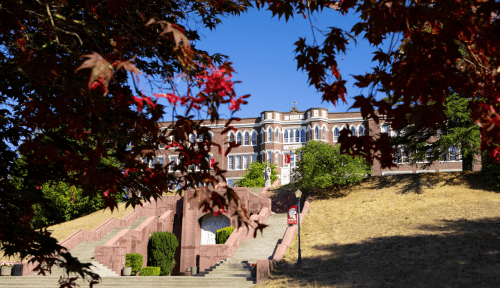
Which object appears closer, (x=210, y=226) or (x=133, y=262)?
(x=133, y=262)

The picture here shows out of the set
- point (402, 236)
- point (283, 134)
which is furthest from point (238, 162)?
point (402, 236)

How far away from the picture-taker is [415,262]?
15.3 meters

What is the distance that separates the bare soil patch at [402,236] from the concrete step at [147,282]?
165cm

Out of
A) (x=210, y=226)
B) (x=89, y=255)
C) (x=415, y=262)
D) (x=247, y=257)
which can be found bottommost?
(x=89, y=255)

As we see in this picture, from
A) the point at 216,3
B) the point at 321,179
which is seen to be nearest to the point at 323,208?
the point at 321,179

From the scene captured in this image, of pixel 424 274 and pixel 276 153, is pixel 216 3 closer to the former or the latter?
pixel 424 274

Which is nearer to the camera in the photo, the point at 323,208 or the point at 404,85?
the point at 404,85

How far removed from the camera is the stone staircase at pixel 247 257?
17.6 m

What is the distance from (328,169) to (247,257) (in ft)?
36.5

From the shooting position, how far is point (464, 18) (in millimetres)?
2863

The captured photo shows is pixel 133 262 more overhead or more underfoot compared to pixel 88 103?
more underfoot

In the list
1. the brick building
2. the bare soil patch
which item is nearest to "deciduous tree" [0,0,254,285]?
the bare soil patch

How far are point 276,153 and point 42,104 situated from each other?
44870mm

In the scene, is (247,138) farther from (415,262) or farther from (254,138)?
(415,262)
